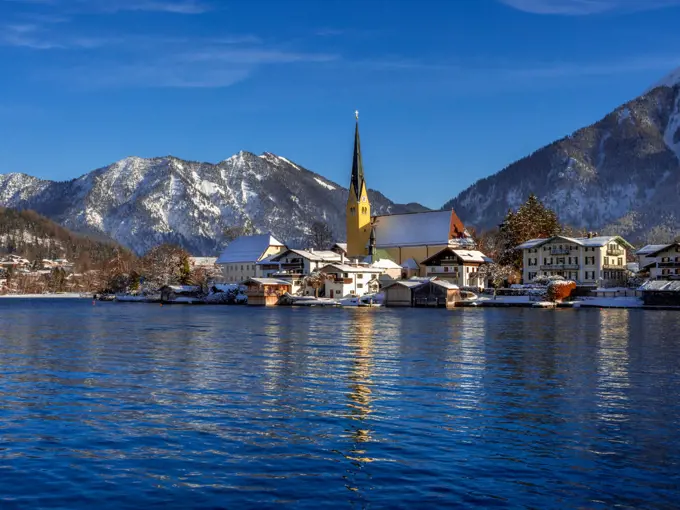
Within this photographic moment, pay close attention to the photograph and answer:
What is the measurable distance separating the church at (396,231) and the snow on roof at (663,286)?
42394 mm

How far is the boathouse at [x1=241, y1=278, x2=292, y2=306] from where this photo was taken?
117375mm

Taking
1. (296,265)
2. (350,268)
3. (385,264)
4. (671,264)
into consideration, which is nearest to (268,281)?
(296,265)

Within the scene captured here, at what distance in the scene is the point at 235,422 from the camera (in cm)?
1980

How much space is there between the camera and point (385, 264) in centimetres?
Result: 12975

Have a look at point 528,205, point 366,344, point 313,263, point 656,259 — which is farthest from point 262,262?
point 366,344

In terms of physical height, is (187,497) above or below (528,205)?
below

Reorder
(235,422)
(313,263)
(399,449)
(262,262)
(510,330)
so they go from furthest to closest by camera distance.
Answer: (262,262)
(313,263)
(510,330)
(235,422)
(399,449)

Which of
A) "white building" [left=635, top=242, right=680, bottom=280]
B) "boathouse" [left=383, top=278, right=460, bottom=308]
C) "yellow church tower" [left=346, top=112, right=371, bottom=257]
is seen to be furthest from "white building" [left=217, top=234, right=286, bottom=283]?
"white building" [left=635, top=242, right=680, bottom=280]

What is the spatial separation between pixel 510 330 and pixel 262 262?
84752mm

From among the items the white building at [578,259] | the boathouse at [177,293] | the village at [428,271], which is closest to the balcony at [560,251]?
the white building at [578,259]

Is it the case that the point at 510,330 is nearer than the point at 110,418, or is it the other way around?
the point at 110,418

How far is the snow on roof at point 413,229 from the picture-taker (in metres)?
134

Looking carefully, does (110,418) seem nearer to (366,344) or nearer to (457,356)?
(457,356)

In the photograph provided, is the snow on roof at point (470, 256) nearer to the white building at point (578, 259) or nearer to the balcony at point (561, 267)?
the white building at point (578, 259)
